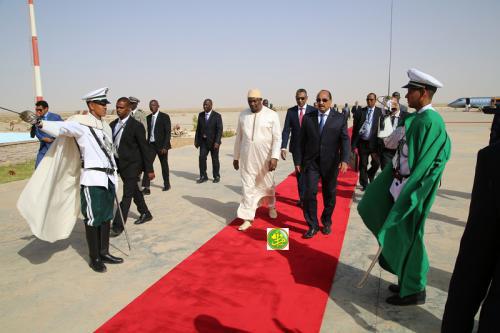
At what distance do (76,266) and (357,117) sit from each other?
5.81 m

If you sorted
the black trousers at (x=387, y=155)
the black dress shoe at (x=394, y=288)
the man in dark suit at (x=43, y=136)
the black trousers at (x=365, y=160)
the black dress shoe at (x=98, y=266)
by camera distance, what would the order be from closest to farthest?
the black dress shoe at (x=394, y=288), the black dress shoe at (x=98, y=266), the man in dark suit at (x=43, y=136), the black trousers at (x=387, y=155), the black trousers at (x=365, y=160)

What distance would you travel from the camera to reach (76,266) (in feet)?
14.6

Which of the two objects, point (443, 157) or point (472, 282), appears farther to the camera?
point (443, 157)

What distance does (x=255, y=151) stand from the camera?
5750 millimetres

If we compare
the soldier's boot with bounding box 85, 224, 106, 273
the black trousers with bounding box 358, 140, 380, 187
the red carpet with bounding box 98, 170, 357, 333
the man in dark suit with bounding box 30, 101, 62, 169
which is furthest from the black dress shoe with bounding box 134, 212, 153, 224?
the black trousers with bounding box 358, 140, 380, 187

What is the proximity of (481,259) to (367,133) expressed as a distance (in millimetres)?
6556

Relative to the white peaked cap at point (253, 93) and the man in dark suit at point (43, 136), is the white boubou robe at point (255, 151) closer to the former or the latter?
the white peaked cap at point (253, 93)

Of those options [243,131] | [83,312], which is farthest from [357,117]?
[83,312]

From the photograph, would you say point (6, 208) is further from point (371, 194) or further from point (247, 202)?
point (371, 194)

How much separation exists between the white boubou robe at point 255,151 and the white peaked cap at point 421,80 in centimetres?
254

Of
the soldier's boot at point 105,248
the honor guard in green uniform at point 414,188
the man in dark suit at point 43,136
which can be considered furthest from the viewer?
the man in dark suit at point 43,136

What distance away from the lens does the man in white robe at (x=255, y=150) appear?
5711 mm

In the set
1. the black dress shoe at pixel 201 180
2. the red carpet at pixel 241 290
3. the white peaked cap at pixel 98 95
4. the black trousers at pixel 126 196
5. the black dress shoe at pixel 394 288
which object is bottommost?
the black dress shoe at pixel 201 180

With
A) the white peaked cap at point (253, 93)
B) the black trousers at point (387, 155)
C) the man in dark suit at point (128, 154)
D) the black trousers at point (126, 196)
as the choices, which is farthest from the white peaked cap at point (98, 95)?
the black trousers at point (387, 155)
